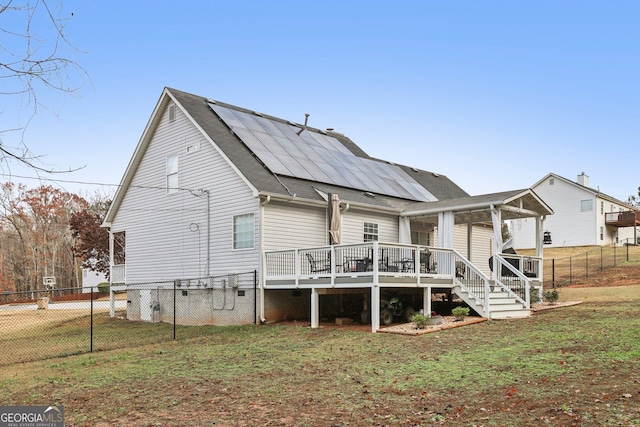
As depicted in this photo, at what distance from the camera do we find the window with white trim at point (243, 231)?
18281 millimetres

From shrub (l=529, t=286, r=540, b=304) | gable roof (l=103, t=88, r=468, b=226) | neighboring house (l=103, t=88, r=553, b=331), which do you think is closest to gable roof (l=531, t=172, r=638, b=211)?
gable roof (l=103, t=88, r=468, b=226)

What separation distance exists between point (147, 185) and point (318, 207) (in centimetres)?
805

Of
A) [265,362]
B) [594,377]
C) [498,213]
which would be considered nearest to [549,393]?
[594,377]

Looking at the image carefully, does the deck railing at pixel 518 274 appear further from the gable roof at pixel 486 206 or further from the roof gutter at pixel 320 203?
the roof gutter at pixel 320 203

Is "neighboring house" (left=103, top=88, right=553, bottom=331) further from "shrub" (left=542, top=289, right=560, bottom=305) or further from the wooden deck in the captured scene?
the wooden deck

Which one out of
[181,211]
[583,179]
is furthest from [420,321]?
[583,179]

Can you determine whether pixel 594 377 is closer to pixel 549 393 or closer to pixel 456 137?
pixel 549 393

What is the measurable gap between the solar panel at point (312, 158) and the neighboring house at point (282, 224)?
0.26ft

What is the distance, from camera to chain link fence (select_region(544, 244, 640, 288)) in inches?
1239

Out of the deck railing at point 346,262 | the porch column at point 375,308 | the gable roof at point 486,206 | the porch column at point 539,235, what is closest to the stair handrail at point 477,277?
the deck railing at point 346,262

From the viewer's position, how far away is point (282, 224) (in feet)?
60.4

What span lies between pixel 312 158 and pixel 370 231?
3864 mm

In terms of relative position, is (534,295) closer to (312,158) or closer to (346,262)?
(346,262)

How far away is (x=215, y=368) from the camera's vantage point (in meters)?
10.9
